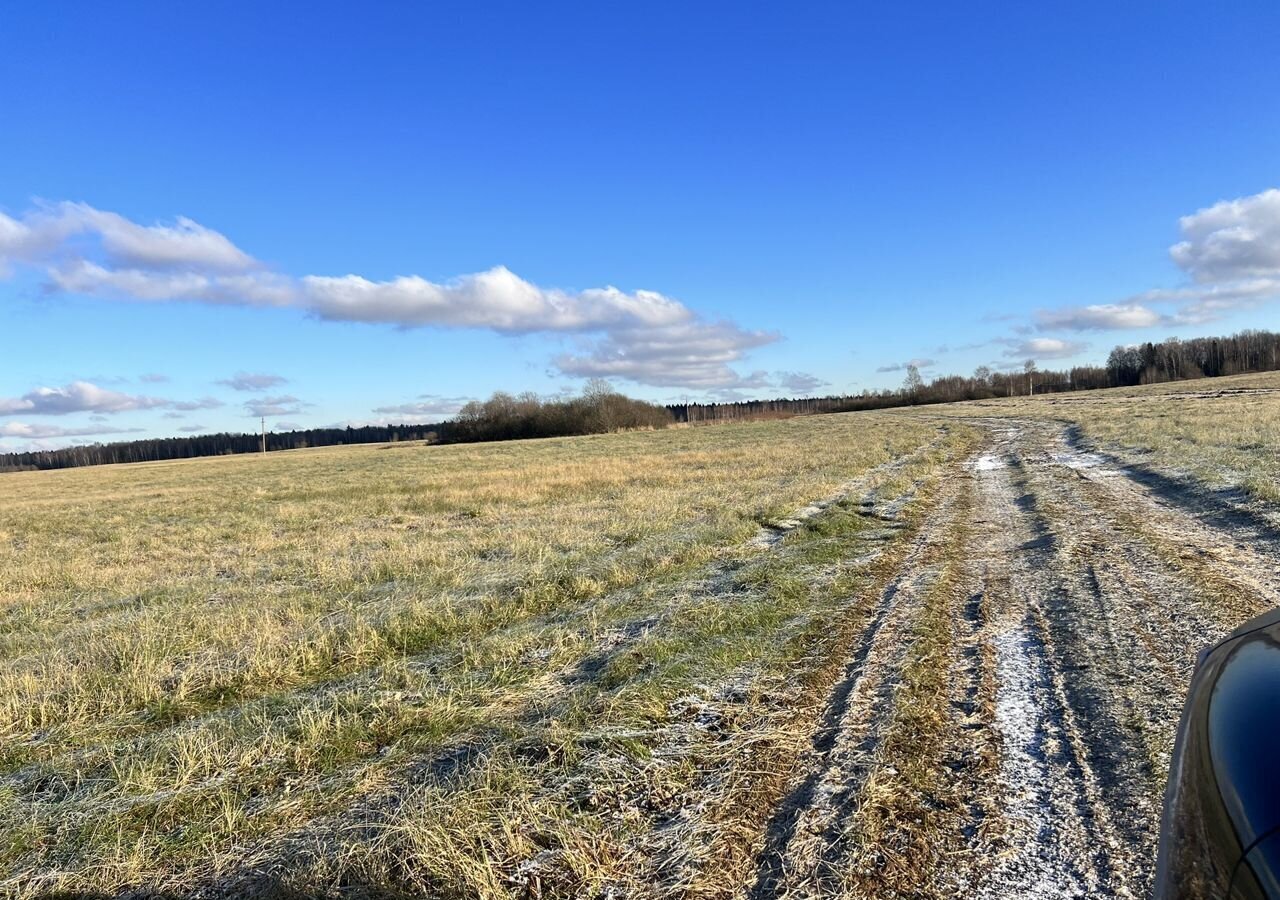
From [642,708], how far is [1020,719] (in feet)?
8.04

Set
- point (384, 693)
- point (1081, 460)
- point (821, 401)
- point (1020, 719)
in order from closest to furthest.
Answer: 1. point (1020, 719)
2. point (384, 693)
3. point (1081, 460)
4. point (821, 401)

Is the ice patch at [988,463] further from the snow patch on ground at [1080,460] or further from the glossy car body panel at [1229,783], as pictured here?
the glossy car body panel at [1229,783]

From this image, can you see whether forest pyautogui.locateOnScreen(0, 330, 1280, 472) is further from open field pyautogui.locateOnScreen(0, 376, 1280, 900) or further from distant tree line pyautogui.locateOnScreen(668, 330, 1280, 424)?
open field pyautogui.locateOnScreen(0, 376, 1280, 900)

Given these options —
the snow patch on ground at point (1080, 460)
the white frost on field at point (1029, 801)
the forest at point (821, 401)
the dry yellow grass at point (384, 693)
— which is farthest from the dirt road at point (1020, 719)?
the forest at point (821, 401)

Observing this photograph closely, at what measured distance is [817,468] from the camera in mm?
21922

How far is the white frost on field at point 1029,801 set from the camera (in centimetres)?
282

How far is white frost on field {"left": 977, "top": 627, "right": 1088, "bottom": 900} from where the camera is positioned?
2.82 metres

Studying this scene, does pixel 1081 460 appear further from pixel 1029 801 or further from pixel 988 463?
pixel 1029 801

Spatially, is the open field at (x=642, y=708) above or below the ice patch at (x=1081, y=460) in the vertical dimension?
below

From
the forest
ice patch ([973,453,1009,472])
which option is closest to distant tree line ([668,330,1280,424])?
the forest

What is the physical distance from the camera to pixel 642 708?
4.75 metres

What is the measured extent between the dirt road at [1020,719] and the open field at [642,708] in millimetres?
23

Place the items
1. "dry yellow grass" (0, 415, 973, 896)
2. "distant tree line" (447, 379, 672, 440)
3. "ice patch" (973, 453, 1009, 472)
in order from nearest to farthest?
"dry yellow grass" (0, 415, 973, 896) < "ice patch" (973, 453, 1009, 472) < "distant tree line" (447, 379, 672, 440)

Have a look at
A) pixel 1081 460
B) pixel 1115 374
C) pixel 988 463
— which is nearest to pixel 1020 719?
pixel 1081 460
